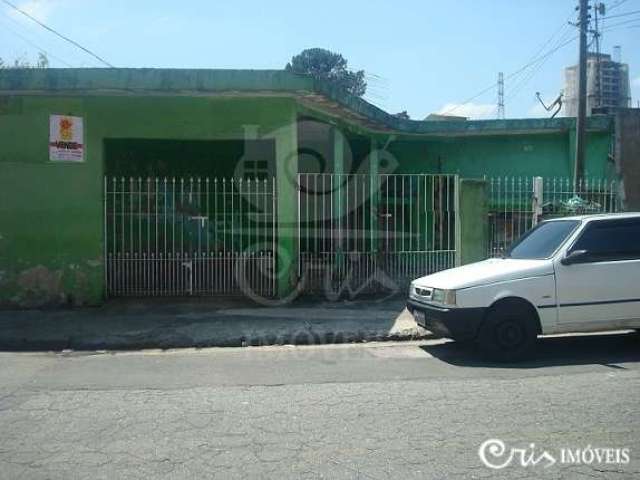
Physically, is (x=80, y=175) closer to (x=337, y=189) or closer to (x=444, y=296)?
(x=337, y=189)

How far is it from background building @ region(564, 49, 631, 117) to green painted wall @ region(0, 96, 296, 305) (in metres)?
14.2

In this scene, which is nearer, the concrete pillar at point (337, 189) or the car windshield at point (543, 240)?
the car windshield at point (543, 240)

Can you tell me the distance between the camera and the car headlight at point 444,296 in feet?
23.5

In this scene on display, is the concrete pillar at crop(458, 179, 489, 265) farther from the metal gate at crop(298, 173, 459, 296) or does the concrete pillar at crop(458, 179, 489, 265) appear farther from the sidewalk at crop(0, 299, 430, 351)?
the sidewalk at crop(0, 299, 430, 351)

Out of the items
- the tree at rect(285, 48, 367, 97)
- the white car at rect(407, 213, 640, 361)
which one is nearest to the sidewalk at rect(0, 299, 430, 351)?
the white car at rect(407, 213, 640, 361)

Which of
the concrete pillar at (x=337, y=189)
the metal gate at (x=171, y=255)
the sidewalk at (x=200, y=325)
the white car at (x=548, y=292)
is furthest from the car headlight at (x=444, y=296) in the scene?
the concrete pillar at (x=337, y=189)

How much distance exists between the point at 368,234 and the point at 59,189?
22.1ft

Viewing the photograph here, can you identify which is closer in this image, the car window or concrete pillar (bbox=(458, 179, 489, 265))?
the car window

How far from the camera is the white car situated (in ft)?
23.4

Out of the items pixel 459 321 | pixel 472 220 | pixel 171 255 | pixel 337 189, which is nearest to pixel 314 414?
pixel 459 321

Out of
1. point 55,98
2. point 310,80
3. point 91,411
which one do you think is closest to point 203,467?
point 91,411

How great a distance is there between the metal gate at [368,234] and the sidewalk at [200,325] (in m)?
0.66

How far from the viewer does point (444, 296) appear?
725 cm

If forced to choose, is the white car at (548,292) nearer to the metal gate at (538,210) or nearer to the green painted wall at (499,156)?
the metal gate at (538,210)
